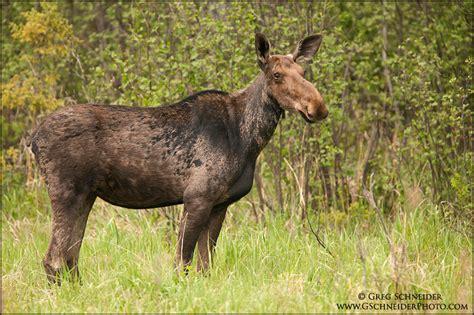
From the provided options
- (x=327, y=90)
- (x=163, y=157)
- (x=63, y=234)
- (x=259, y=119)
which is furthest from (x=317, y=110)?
(x=327, y=90)

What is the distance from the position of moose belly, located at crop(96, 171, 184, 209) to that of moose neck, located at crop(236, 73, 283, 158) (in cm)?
74

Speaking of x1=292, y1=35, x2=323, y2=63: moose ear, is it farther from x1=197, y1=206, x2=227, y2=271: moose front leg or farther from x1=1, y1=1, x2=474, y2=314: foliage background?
x1=1, y1=1, x2=474, y2=314: foliage background

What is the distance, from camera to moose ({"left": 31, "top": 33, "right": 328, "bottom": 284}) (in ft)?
24.8

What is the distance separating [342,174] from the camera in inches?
440

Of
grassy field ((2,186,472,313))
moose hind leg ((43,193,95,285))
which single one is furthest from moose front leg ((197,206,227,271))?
moose hind leg ((43,193,95,285))

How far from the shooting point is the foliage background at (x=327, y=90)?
33.8ft

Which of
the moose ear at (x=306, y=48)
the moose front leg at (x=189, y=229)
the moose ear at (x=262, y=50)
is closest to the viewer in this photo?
the moose front leg at (x=189, y=229)

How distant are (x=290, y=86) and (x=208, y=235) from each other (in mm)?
1591

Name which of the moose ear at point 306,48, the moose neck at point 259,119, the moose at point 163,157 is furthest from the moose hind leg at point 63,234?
the moose ear at point 306,48

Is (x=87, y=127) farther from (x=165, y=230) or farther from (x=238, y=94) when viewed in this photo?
(x=165, y=230)

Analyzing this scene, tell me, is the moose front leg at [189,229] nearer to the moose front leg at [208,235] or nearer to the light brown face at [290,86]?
the moose front leg at [208,235]

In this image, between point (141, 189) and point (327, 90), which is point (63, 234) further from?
point (327, 90)

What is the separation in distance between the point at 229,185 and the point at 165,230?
2.94 meters

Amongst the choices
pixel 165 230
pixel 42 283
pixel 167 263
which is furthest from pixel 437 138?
pixel 42 283
